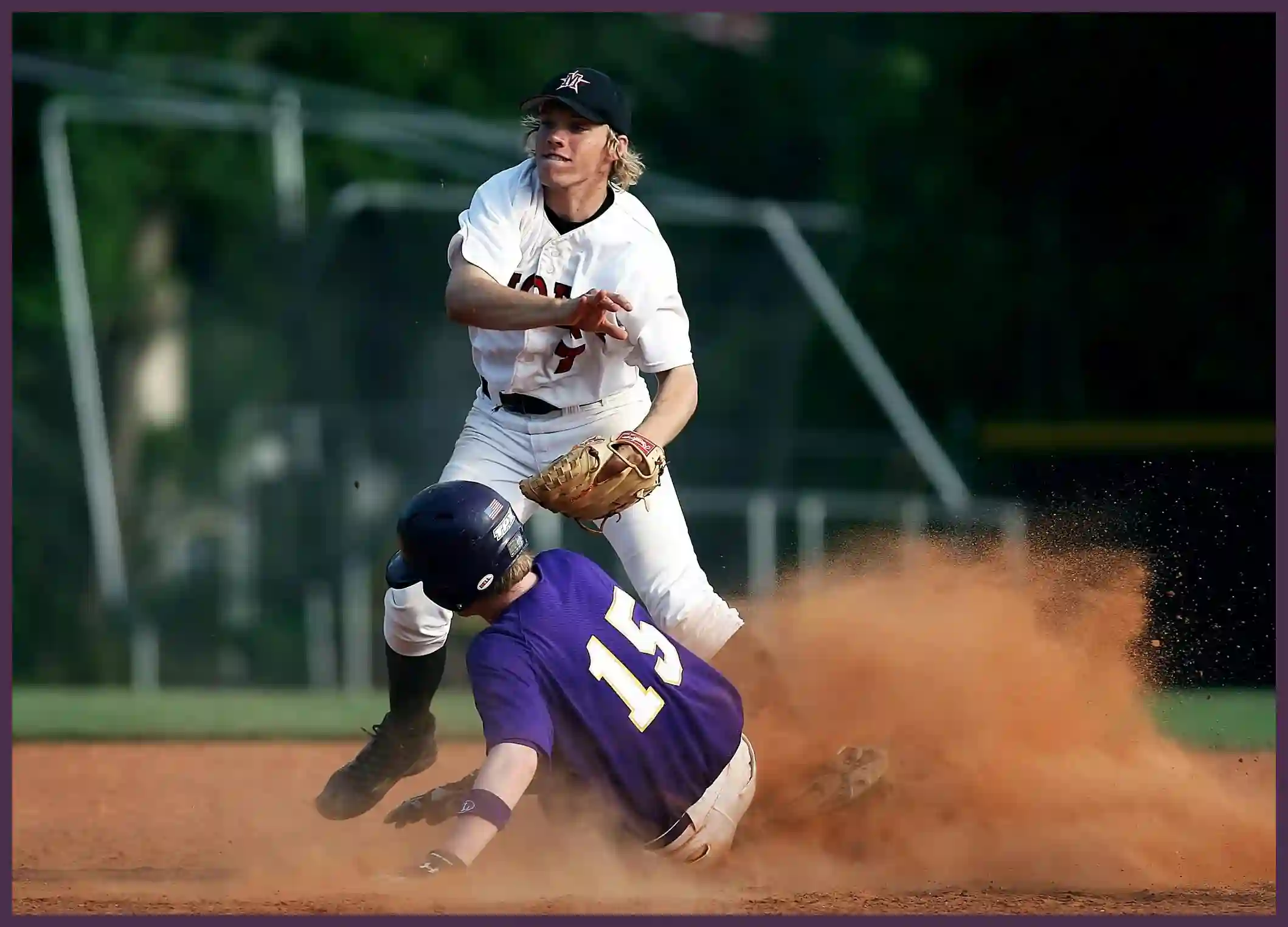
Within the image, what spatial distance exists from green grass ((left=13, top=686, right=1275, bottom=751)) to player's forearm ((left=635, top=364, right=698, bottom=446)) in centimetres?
253

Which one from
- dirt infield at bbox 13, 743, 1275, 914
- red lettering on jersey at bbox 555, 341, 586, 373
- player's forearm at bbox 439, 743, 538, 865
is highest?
red lettering on jersey at bbox 555, 341, 586, 373

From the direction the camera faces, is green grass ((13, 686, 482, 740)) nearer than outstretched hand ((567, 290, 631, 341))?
No

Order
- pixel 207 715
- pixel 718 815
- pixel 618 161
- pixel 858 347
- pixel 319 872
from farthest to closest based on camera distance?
pixel 858 347, pixel 207 715, pixel 618 161, pixel 319 872, pixel 718 815

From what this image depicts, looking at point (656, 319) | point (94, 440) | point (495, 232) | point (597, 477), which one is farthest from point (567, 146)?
point (94, 440)

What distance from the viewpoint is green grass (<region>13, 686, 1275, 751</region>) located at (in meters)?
8.72

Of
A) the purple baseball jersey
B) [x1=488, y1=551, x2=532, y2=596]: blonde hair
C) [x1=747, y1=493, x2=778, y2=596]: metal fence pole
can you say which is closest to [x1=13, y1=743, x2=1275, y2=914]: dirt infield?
the purple baseball jersey

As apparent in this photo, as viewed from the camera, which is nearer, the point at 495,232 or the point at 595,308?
the point at 595,308

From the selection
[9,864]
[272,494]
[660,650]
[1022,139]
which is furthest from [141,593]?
[660,650]

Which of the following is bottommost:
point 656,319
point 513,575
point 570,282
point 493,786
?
point 493,786

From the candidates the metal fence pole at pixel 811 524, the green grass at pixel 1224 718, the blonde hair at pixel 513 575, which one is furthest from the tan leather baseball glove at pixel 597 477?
the metal fence pole at pixel 811 524

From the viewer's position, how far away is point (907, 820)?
523 centimetres

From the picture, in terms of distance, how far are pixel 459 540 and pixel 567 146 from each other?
58.5 inches

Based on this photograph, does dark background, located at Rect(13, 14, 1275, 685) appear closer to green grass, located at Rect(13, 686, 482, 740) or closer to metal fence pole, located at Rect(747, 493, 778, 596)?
metal fence pole, located at Rect(747, 493, 778, 596)

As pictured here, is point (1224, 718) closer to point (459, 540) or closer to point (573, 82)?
point (573, 82)
